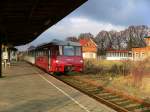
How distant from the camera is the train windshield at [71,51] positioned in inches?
1264

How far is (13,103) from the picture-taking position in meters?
13.9

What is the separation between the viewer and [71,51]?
106 ft

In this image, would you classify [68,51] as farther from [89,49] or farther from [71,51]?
[89,49]

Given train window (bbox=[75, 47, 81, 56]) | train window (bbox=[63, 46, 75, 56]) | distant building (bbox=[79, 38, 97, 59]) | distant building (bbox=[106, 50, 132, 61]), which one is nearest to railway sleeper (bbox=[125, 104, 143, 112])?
train window (bbox=[63, 46, 75, 56])

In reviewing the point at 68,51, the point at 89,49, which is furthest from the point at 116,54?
the point at 68,51

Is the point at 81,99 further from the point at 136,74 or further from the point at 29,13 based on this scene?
the point at 136,74

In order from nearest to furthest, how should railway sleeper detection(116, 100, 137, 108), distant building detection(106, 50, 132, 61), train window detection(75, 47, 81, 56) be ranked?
railway sleeper detection(116, 100, 137, 108) → train window detection(75, 47, 81, 56) → distant building detection(106, 50, 132, 61)

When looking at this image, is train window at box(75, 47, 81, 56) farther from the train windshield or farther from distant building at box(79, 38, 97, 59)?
distant building at box(79, 38, 97, 59)

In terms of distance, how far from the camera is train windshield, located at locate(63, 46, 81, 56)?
3209 centimetres

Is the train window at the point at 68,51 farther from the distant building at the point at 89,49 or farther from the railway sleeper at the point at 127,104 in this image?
the distant building at the point at 89,49

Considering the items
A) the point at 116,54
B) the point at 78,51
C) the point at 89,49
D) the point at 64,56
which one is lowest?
the point at 116,54

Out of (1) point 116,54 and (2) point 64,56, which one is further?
(1) point 116,54

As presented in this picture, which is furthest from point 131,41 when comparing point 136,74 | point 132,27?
point 136,74

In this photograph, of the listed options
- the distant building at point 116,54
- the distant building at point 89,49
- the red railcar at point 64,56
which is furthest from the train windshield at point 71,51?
the distant building at point 89,49
